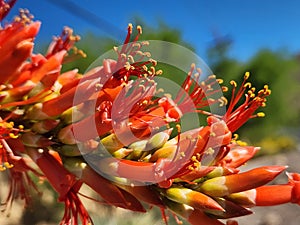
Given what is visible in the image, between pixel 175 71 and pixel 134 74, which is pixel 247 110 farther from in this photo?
pixel 175 71

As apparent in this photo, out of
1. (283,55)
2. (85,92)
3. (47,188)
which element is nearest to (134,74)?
(85,92)

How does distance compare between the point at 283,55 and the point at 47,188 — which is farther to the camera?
the point at 283,55

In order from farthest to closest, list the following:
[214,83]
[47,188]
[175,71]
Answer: [175,71], [47,188], [214,83]

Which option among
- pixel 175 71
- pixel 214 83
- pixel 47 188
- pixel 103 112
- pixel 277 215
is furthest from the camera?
pixel 175 71

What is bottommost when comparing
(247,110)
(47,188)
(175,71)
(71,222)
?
(47,188)

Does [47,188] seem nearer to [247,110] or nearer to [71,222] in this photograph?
[71,222]

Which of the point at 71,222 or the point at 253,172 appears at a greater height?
the point at 253,172
